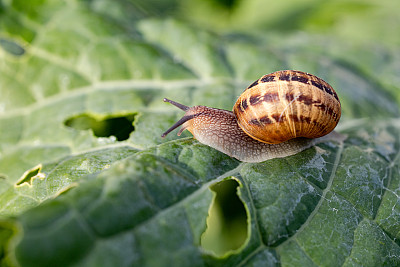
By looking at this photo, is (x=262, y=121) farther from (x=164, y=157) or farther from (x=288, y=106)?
(x=164, y=157)

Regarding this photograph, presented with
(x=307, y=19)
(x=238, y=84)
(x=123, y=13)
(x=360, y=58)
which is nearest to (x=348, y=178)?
(x=238, y=84)

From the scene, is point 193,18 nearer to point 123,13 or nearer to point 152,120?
→ point 123,13

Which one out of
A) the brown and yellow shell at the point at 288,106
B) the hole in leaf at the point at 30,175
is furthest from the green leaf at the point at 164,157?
the brown and yellow shell at the point at 288,106

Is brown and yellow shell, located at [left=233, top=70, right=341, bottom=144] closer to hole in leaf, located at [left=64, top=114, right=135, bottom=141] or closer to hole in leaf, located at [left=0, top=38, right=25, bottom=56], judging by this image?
hole in leaf, located at [left=64, top=114, right=135, bottom=141]

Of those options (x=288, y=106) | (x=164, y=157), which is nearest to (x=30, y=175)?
(x=164, y=157)

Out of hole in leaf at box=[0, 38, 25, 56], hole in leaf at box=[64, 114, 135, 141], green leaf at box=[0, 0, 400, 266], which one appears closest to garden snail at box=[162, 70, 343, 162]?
green leaf at box=[0, 0, 400, 266]

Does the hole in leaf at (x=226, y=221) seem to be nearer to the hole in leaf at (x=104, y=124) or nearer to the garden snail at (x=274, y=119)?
the garden snail at (x=274, y=119)
